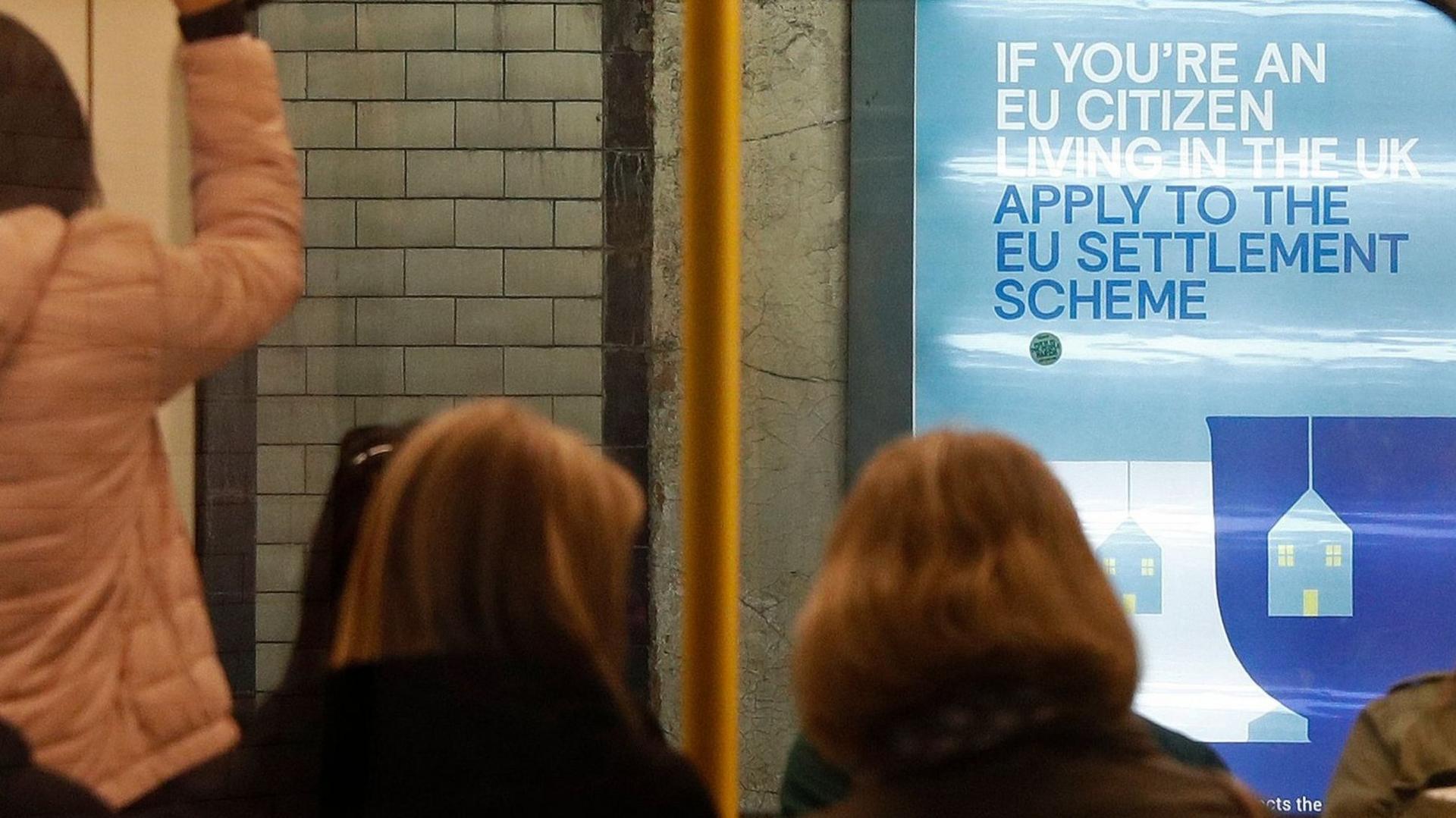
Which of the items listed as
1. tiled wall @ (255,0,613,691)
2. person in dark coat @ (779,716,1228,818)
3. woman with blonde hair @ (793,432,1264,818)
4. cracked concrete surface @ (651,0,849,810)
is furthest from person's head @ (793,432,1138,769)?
cracked concrete surface @ (651,0,849,810)

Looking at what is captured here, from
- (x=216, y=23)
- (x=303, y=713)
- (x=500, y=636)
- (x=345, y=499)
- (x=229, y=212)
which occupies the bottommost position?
(x=303, y=713)

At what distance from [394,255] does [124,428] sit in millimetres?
436

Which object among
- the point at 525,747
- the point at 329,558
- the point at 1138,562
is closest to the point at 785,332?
the point at 1138,562

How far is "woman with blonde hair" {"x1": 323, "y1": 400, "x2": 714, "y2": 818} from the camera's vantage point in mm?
1777

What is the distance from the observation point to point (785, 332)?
3.50m

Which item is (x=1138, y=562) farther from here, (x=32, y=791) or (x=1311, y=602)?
(x=32, y=791)

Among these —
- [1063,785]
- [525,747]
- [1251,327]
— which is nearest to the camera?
[1063,785]

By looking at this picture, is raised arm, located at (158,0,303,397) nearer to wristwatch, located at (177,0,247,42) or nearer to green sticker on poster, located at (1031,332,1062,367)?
wristwatch, located at (177,0,247,42)

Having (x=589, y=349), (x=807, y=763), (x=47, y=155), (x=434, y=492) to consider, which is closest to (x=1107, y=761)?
(x=807, y=763)

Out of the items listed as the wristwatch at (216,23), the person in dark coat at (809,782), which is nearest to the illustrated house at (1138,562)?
the person in dark coat at (809,782)

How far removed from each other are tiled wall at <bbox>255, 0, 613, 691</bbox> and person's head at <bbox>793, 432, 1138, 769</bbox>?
678 mm

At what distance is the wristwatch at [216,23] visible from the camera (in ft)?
7.16

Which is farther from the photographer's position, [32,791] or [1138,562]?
[1138,562]

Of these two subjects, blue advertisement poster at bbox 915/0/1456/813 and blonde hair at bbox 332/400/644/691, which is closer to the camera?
blonde hair at bbox 332/400/644/691
